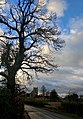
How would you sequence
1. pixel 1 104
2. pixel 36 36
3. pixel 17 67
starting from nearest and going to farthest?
pixel 1 104, pixel 17 67, pixel 36 36

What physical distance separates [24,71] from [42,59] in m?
2.38

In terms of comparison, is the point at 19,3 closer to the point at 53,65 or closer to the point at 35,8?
the point at 35,8

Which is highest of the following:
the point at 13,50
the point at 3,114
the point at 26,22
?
the point at 26,22

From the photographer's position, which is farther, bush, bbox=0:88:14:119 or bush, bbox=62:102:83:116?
bush, bbox=62:102:83:116

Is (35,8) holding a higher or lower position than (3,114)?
higher

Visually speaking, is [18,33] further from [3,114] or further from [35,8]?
[3,114]

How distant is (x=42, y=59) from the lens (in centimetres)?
3384

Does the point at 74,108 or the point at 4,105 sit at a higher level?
the point at 74,108

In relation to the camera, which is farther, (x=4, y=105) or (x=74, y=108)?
(x=74, y=108)

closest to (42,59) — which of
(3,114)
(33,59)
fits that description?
(33,59)

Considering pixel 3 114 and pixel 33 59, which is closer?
pixel 3 114

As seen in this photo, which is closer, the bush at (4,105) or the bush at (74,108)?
the bush at (4,105)

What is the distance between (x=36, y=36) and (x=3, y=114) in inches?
740

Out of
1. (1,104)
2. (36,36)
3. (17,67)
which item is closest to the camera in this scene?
(1,104)
